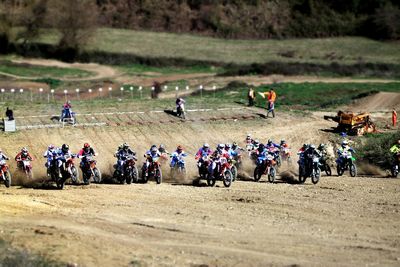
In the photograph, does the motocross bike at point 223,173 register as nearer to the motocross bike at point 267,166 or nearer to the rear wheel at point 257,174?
the motocross bike at point 267,166

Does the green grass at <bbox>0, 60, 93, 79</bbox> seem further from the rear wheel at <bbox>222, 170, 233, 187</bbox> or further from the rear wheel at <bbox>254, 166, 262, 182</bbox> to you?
the rear wheel at <bbox>222, 170, 233, 187</bbox>

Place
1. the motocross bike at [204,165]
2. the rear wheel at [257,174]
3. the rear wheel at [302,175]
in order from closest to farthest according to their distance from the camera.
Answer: the motocross bike at [204,165], the rear wheel at [302,175], the rear wheel at [257,174]

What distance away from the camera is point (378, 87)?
6103cm

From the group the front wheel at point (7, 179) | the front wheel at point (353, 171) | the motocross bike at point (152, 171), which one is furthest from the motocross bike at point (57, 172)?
the front wheel at point (353, 171)

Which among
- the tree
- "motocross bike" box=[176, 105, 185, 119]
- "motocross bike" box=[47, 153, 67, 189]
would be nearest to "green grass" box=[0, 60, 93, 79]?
the tree

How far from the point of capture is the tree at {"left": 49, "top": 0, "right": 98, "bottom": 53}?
79.6 m

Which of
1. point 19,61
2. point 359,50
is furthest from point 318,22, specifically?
point 19,61

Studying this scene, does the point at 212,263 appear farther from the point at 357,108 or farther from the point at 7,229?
the point at 357,108

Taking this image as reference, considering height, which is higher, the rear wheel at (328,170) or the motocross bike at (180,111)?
the motocross bike at (180,111)

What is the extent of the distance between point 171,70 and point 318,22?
76.5 ft

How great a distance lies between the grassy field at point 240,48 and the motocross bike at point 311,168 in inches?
1842

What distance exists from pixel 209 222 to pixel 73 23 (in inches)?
2291

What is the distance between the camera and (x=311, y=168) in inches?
1258

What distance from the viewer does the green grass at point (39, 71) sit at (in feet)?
236
